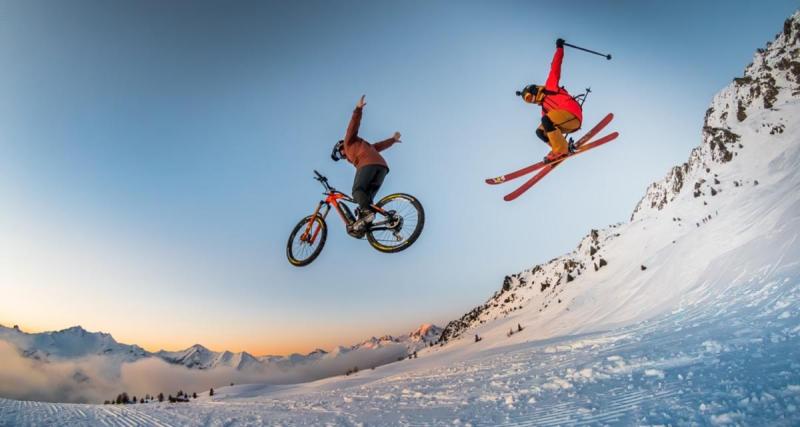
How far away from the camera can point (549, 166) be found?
12109mm

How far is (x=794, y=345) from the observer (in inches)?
216

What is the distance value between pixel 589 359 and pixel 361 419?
550 centimetres

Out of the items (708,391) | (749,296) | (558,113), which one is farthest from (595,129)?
(708,391)

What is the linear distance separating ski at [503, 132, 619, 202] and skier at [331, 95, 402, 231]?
19.6 feet

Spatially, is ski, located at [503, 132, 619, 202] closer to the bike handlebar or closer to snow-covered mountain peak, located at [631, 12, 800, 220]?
the bike handlebar

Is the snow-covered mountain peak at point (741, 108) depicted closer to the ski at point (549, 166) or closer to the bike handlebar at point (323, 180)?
the ski at point (549, 166)

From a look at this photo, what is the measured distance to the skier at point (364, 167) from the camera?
8.31 m

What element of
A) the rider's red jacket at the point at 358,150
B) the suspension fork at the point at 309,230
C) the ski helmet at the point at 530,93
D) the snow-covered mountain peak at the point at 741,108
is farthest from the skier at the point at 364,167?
the snow-covered mountain peak at the point at 741,108

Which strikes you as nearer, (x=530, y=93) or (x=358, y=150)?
(x=358, y=150)

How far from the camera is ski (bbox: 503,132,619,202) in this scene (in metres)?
11.3

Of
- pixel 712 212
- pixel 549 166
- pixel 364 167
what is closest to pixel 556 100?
pixel 549 166

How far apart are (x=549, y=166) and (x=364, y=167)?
22.3 ft

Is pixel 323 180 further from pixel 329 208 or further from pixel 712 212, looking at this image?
pixel 712 212

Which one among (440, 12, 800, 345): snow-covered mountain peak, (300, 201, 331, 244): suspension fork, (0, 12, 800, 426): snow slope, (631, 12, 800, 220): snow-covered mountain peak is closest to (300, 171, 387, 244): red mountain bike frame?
(300, 201, 331, 244): suspension fork
